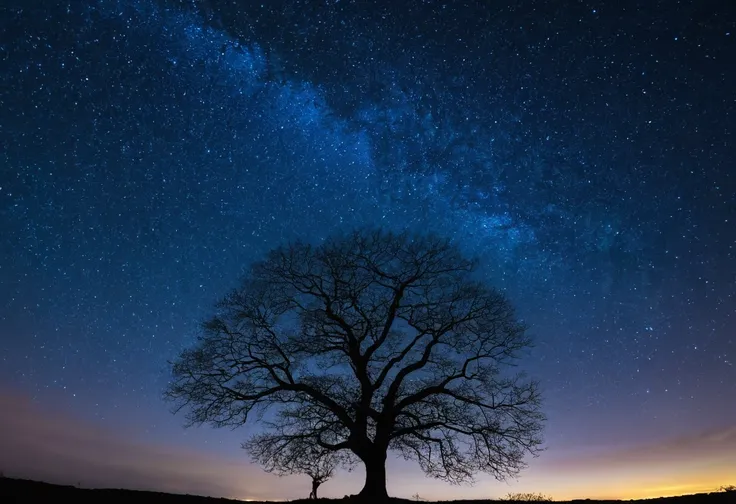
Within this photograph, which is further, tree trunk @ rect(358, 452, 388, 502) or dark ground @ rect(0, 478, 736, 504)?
tree trunk @ rect(358, 452, 388, 502)

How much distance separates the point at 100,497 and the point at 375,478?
7733 millimetres

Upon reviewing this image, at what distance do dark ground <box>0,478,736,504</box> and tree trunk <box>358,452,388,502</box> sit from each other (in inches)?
44.6

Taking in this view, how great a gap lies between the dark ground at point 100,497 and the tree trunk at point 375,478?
44.6 inches

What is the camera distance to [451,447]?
53.0 ft

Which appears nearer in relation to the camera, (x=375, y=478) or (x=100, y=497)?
(x=100, y=497)

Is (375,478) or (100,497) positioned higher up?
(375,478)

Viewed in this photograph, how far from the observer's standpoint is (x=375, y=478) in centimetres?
1588

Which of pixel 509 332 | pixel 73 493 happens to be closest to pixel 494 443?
pixel 509 332

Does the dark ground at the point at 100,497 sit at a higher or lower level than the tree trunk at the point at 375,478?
lower

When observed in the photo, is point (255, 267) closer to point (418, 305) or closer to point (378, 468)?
point (418, 305)

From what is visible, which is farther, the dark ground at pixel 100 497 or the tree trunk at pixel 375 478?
the tree trunk at pixel 375 478

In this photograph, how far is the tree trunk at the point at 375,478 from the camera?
15.5m

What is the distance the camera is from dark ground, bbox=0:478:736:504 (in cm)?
1108

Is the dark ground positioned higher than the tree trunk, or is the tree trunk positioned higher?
the tree trunk
